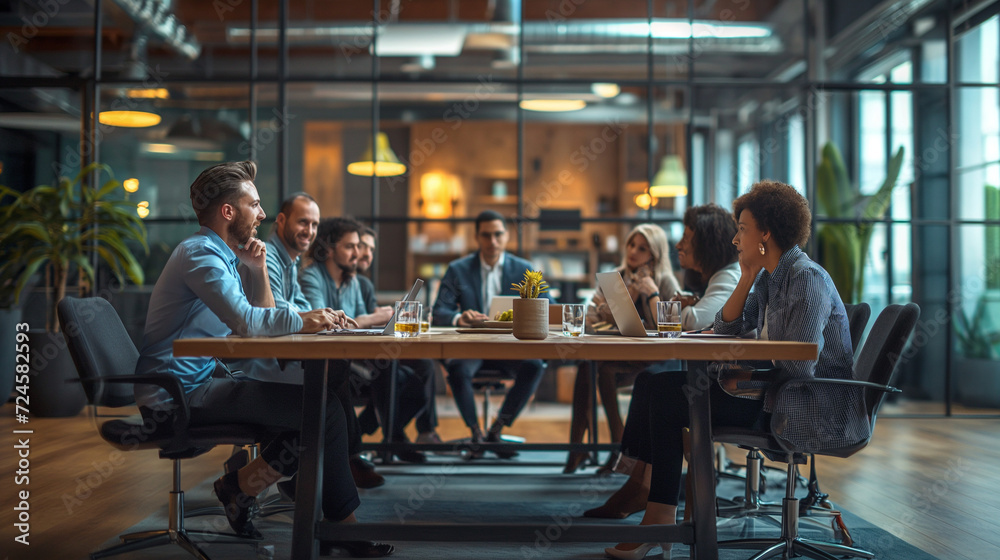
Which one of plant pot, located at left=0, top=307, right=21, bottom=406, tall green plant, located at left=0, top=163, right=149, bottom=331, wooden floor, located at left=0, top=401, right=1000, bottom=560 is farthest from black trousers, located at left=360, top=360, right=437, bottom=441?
plant pot, located at left=0, top=307, right=21, bottom=406

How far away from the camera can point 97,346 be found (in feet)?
7.19

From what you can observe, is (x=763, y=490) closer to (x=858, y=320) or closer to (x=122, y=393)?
(x=858, y=320)

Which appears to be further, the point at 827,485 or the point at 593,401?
→ the point at 593,401

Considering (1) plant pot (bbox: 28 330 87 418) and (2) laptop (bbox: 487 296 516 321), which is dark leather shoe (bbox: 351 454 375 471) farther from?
(1) plant pot (bbox: 28 330 87 418)

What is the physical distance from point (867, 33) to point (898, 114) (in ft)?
2.55

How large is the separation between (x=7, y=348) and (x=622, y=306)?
4.92 meters

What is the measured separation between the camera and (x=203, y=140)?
7574mm

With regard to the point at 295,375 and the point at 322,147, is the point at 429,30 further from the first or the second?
the point at 295,375

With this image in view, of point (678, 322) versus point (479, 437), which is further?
point (479, 437)

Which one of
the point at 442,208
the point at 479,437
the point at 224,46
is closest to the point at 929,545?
the point at 479,437

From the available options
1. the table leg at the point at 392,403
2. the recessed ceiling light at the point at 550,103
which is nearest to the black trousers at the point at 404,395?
the table leg at the point at 392,403

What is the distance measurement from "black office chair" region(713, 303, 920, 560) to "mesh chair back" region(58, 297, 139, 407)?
1.76m

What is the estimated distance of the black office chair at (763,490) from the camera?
270 cm

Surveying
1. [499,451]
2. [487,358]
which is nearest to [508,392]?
[499,451]
